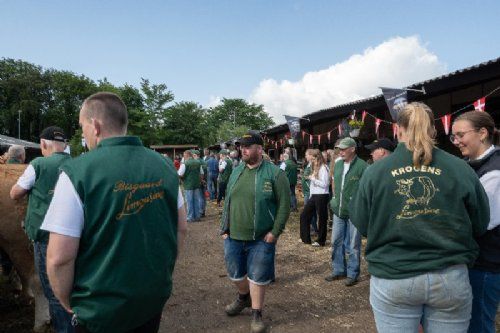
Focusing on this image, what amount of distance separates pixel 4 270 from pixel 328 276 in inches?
203

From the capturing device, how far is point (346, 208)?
545 centimetres

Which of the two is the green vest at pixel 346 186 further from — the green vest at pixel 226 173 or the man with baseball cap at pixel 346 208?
the green vest at pixel 226 173

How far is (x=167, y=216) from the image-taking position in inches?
73.6

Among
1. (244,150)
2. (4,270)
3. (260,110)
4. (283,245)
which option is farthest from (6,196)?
(260,110)

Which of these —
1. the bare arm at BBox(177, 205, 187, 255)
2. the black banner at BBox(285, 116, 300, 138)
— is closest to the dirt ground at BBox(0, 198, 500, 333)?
the bare arm at BBox(177, 205, 187, 255)

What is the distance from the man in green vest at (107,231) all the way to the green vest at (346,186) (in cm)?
404

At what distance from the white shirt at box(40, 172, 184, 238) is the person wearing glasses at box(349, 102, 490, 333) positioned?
4.77ft

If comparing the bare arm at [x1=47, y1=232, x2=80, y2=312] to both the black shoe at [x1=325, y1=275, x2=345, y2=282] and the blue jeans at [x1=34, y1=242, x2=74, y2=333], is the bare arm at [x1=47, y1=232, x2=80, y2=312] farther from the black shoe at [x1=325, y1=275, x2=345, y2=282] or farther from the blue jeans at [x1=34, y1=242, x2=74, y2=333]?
the black shoe at [x1=325, y1=275, x2=345, y2=282]

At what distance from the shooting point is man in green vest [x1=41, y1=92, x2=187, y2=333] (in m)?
1.58

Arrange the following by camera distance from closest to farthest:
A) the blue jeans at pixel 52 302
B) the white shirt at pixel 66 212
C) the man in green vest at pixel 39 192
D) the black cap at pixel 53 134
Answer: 1. the white shirt at pixel 66 212
2. the blue jeans at pixel 52 302
3. the man in green vest at pixel 39 192
4. the black cap at pixel 53 134

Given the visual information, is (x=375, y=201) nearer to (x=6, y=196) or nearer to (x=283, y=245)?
(x=6, y=196)

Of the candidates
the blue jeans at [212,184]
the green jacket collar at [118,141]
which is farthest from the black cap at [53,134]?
the blue jeans at [212,184]

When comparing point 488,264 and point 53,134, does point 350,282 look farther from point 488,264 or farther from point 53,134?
point 53,134

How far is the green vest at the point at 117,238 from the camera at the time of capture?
1.60m
